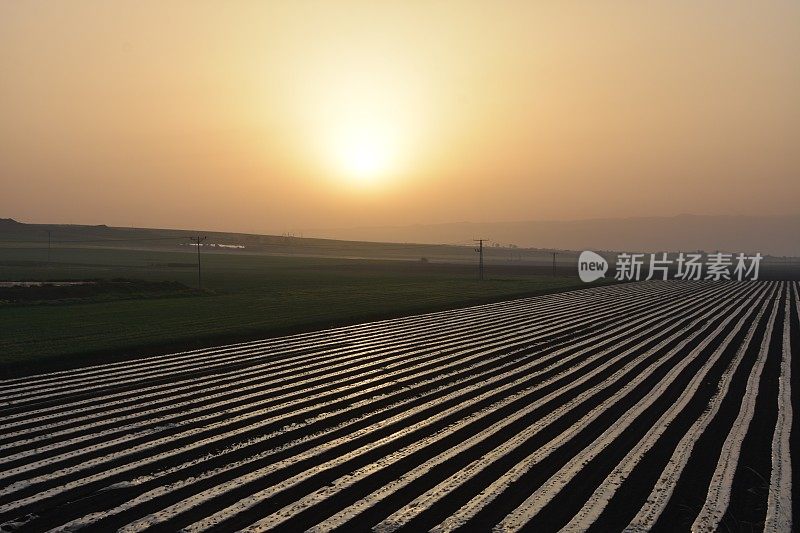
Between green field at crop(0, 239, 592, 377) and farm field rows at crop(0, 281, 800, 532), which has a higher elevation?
farm field rows at crop(0, 281, 800, 532)

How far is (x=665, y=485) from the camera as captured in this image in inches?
368

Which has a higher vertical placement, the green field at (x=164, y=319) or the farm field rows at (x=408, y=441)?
the farm field rows at (x=408, y=441)

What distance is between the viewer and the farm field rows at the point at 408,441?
8.38 m

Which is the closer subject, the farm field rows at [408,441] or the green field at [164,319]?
the farm field rows at [408,441]

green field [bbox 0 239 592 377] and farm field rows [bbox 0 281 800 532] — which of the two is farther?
green field [bbox 0 239 592 377]

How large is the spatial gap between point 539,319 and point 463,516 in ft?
85.0

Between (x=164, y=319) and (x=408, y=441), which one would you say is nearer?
(x=408, y=441)

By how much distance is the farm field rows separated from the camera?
838cm

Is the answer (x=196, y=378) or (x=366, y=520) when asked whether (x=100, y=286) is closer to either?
(x=196, y=378)

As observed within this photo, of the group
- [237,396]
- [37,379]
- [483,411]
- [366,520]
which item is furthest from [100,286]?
[366,520]

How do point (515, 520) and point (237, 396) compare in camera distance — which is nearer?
point (515, 520)

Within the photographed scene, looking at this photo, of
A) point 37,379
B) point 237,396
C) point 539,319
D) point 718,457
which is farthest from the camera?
point 539,319

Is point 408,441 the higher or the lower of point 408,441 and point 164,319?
the higher

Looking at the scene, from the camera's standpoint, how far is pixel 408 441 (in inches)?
456
